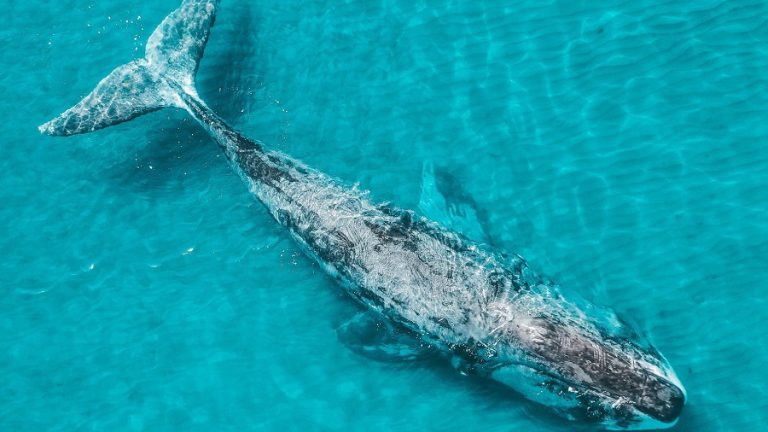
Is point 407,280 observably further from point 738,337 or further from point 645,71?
point 645,71

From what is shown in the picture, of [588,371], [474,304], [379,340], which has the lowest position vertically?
[379,340]

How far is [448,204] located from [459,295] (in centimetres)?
228

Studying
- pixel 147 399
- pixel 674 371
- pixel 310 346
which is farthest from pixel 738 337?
pixel 147 399

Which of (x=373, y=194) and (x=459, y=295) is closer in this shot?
(x=459, y=295)

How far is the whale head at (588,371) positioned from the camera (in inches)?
368

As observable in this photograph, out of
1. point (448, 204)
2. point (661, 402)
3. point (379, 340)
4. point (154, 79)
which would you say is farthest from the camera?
point (154, 79)

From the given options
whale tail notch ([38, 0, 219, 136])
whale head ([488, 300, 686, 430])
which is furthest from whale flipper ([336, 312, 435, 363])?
whale tail notch ([38, 0, 219, 136])

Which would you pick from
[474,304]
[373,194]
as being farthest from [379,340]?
[373,194]

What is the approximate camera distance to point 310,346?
38.6ft

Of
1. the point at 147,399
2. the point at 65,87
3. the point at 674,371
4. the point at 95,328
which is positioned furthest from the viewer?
the point at 65,87

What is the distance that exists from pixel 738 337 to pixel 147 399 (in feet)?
30.8

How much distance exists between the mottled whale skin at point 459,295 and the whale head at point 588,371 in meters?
0.01

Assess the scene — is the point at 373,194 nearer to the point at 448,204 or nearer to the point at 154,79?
the point at 448,204

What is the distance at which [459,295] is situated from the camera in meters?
10.5
